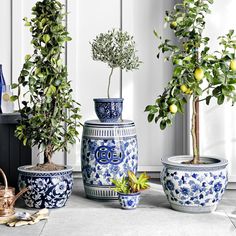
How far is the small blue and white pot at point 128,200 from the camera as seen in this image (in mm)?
3260

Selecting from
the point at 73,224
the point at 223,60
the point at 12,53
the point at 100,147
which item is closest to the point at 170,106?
the point at 223,60

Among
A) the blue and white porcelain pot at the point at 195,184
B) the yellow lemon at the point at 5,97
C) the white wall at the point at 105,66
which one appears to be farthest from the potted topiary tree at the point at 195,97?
the yellow lemon at the point at 5,97

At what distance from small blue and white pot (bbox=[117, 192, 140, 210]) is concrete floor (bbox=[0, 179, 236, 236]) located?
1.6 inches

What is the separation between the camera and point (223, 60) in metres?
3.05

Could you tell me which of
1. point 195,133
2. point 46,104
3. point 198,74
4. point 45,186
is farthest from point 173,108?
point 45,186

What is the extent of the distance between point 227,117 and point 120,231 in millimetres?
1445

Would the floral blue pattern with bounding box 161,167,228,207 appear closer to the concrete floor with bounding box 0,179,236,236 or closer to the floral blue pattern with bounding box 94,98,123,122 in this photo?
the concrete floor with bounding box 0,179,236,236

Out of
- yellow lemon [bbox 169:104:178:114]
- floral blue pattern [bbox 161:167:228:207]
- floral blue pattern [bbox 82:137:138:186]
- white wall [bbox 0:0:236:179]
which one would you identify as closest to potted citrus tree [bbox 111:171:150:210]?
floral blue pattern [bbox 82:137:138:186]

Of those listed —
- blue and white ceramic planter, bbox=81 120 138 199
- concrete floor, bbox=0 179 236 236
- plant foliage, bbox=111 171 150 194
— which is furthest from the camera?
blue and white ceramic planter, bbox=81 120 138 199

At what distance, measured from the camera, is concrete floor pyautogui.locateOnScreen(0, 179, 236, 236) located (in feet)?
9.21

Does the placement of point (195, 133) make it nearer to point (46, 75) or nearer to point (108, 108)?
point (108, 108)

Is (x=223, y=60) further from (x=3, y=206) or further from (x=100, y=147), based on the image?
(x=3, y=206)

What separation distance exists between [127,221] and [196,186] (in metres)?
0.45

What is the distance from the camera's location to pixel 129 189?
333 centimetres
